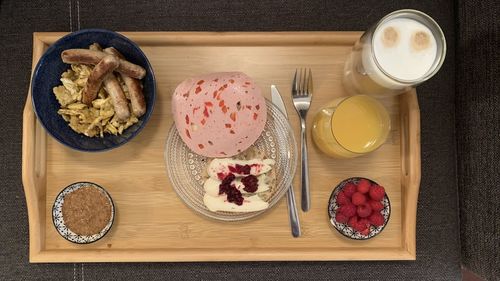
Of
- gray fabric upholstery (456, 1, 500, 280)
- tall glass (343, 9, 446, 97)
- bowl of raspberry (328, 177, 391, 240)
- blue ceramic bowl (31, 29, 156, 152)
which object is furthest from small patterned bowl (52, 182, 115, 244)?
gray fabric upholstery (456, 1, 500, 280)

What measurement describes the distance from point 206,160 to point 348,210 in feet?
1.18

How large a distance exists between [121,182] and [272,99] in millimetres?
423

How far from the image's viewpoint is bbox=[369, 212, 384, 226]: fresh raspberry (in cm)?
98

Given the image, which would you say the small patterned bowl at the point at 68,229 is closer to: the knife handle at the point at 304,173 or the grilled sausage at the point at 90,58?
the grilled sausage at the point at 90,58

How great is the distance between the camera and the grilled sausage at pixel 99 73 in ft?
2.91

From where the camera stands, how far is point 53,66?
946 millimetres

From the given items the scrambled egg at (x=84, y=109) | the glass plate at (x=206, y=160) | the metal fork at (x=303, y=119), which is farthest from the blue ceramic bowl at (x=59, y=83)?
the metal fork at (x=303, y=119)

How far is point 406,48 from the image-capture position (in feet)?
2.92

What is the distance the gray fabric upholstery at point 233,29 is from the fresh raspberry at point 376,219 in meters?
0.18

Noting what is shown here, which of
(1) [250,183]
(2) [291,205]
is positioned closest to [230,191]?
(1) [250,183]

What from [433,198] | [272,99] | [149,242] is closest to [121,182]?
[149,242]

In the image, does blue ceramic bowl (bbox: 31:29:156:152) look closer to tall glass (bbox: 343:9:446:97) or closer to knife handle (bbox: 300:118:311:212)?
knife handle (bbox: 300:118:311:212)

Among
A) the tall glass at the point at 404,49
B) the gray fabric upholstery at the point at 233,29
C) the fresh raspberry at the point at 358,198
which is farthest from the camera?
the gray fabric upholstery at the point at 233,29

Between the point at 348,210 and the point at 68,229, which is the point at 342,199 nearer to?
the point at 348,210
